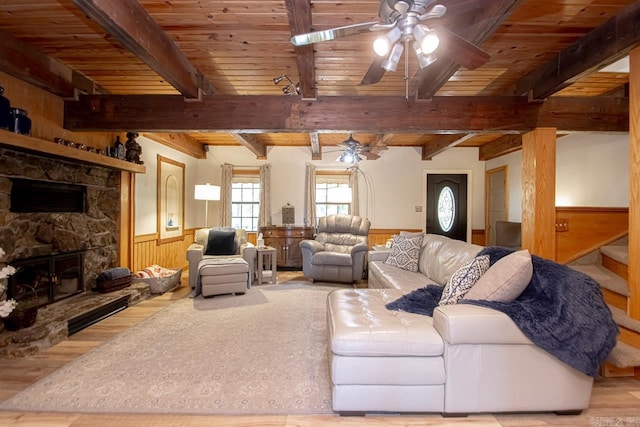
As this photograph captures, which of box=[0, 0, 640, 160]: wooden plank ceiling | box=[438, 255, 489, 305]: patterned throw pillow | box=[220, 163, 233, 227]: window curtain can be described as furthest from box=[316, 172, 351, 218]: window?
box=[438, 255, 489, 305]: patterned throw pillow

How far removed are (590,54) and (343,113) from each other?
2022mm

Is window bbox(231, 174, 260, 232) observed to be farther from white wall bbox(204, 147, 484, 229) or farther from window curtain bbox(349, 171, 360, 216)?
window curtain bbox(349, 171, 360, 216)

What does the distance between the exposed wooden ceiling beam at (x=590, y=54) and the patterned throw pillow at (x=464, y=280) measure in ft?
5.62

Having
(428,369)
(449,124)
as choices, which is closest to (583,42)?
(449,124)

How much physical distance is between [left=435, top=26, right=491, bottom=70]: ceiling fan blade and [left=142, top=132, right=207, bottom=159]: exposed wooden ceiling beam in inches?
160

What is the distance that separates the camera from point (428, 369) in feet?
5.50

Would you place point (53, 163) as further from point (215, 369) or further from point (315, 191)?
point (315, 191)

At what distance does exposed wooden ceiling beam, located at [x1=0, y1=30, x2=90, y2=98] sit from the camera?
246 centimetres

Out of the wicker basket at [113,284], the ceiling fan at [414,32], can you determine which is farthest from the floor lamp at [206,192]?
the ceiling fan at [414,32]

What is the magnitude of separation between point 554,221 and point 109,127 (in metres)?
4.72

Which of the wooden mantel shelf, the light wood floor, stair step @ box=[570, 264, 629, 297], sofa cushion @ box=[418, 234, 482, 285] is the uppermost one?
the wooden mantel shelf

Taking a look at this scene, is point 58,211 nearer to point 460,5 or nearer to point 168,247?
point 168,247

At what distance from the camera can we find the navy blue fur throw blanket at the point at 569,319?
1618mm

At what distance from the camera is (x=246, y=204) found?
21.4ft
